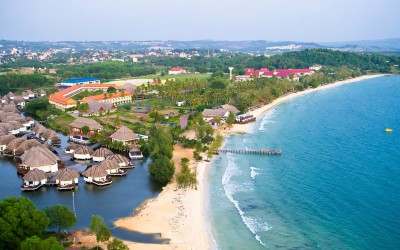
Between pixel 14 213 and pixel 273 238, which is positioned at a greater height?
pixel 14 213

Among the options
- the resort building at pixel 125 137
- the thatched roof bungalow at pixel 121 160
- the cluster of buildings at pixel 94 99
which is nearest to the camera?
the thatched roof bungalow at pixel 121 160

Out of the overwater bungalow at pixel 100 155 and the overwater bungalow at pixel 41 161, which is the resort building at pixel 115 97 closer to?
the overwater bungalow at pixel 100 155

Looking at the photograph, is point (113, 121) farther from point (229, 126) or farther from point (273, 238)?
point (273, 238)

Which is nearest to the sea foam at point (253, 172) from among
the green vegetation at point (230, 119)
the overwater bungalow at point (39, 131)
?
the green vegetation at point (230, 119)

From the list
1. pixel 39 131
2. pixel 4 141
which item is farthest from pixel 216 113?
pixel 4 141

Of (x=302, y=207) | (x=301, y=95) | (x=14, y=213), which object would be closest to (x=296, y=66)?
(x=301, y=95)

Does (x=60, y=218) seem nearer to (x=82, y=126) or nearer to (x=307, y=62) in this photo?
(x=82, y=126)
